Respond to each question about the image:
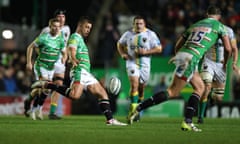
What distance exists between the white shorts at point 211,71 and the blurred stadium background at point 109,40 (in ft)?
16.1

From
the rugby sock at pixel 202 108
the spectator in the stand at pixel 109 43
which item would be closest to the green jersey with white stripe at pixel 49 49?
the rugby sock at pixel 202 108

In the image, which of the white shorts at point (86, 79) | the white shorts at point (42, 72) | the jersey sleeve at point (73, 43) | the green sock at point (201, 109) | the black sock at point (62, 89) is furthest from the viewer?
the white shorts at point (42, 72)

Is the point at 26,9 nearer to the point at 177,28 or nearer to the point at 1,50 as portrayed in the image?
the point at 1,50

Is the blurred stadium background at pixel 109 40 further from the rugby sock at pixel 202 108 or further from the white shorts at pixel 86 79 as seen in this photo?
the white shorts at pixel 86 79

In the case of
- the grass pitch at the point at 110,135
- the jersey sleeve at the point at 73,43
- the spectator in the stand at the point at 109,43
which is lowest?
the grass pitch at the point at 110,135

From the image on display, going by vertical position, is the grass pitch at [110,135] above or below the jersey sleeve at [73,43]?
below

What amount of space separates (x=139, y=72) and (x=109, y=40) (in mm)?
8697

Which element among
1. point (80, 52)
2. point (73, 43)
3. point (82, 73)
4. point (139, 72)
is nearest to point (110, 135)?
point (82, 73)

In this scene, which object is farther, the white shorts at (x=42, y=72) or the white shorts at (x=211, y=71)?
the white shorts at (x=42, y=72)

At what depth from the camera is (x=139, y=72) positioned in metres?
18.2

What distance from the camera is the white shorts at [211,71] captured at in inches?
705

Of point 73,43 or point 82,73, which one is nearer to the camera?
point 73,43

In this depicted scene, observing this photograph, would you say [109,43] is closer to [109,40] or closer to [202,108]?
[109,40]

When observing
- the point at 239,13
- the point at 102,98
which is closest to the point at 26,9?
the point at 239,13
